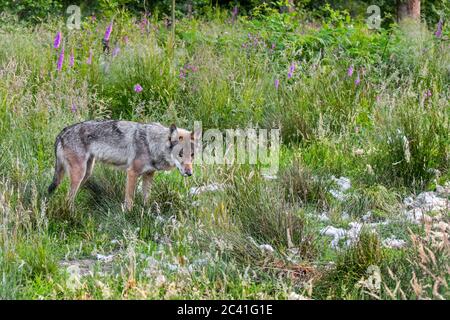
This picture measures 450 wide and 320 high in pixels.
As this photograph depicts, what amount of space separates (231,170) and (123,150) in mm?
1249

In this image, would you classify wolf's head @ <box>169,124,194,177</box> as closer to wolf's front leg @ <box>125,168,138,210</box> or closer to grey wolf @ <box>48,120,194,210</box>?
grey wolf @ <box>48,120,194,210</box>

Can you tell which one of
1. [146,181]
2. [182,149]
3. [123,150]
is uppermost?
[182,149]

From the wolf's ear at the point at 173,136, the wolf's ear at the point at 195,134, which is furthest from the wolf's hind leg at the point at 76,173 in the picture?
the wolf's ear at the point at 195,134

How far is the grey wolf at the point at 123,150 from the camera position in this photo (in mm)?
7258

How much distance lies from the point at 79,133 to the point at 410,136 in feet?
11.1

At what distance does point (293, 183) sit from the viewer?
7121 millimetres

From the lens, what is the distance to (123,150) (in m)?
7.52

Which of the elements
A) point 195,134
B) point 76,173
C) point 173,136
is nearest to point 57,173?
point 76,173

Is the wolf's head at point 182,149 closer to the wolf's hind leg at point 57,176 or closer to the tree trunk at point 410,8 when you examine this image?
the wolf's hind leg at point 57,176

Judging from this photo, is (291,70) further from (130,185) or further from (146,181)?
(130,185)

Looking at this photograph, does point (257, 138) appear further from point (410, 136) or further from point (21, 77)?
point (21, 77)

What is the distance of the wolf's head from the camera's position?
23.7ft

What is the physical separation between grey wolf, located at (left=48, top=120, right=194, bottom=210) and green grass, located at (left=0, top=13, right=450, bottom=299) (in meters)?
0.19
